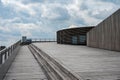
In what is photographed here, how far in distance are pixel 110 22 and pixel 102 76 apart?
15.8 m

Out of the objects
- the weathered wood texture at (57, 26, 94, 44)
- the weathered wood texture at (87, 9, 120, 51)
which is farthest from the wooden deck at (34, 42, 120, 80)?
the weathered wood texture at (57, 26, 94, 44)

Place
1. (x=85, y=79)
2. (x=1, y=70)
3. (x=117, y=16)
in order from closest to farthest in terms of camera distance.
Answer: (x=85, y=79)
(x=1, y=70)
(x=117, y=16)

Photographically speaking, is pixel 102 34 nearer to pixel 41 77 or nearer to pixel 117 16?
pixel 117 16

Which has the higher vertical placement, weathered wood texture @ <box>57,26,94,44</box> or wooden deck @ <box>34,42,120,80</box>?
weathered wood texture @ <box>57,26,94,44</box>

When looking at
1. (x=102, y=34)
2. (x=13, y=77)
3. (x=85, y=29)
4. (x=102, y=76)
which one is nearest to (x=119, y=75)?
(x=102, y=76)

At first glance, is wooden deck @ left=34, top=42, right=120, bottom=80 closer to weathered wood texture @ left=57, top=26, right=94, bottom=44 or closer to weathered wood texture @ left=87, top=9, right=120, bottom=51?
weathered wood texture @ left=87, top=9, right=120, bottom=51

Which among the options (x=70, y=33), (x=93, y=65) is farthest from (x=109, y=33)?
(x=70, y=33)

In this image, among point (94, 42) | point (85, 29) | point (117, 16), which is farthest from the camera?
point (85, 29)

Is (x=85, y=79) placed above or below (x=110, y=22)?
below

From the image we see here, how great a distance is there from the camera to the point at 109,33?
24.0 meters

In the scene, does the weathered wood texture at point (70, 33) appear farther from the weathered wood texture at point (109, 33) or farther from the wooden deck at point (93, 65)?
the wooden deck at point (93, 65)

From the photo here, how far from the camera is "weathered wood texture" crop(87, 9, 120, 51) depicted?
21969 millimetres

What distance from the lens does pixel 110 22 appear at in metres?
23.7

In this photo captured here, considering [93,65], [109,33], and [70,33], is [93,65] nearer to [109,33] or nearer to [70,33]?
[109,33]
